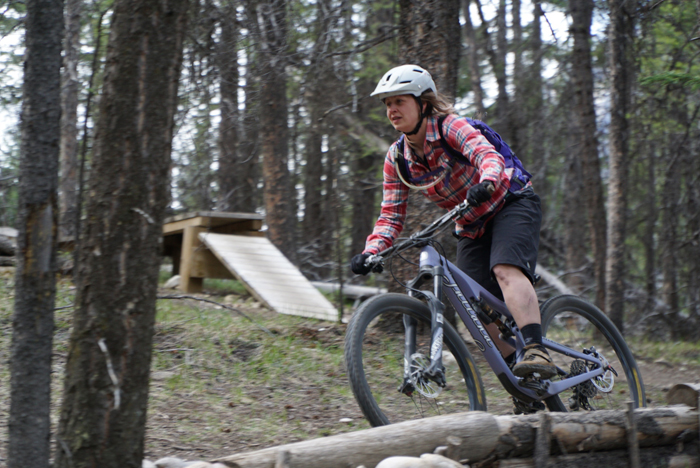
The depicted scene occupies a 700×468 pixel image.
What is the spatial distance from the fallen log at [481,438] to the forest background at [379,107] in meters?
2.63

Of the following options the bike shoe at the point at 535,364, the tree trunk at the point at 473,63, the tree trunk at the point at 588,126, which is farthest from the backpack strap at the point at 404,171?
the tree trunk at the point at 473,63

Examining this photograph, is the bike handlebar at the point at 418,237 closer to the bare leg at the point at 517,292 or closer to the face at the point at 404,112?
the bare leg at the point at 517,292

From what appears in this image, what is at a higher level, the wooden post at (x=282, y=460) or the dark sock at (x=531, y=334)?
the dark sock at (x=531, y=334)

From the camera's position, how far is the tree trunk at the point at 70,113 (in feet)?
25.1

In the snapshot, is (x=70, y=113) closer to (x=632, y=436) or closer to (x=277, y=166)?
(x=277, y=166)

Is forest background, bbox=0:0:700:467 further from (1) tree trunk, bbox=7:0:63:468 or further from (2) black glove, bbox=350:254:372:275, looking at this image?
(2) black glove, bbox=350:254:372:275

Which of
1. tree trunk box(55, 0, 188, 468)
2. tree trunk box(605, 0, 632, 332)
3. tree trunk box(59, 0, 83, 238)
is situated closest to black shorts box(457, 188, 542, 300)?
tree trunk box(55, 0, 188, 468)

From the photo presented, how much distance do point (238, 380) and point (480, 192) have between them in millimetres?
2307

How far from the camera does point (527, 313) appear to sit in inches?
151

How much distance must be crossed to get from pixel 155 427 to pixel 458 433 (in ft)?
5.59

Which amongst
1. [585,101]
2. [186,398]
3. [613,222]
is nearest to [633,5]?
[585,101]

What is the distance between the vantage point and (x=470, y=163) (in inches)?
150

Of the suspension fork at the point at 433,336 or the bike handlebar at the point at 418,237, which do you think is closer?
the suspension fork at the point at 433,336

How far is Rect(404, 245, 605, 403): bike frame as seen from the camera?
3.54m
